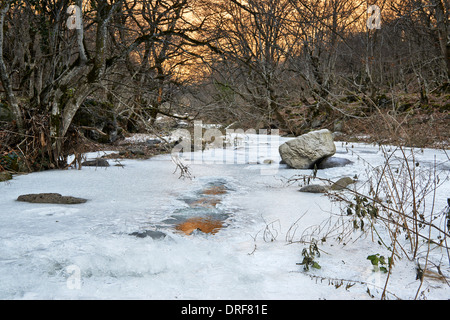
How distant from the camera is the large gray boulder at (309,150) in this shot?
26.5 feet

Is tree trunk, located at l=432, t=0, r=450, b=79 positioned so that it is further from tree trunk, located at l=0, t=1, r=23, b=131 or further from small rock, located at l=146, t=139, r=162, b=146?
tree trunk, located at l=0, t=1, r=23, b=131

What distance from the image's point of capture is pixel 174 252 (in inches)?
118

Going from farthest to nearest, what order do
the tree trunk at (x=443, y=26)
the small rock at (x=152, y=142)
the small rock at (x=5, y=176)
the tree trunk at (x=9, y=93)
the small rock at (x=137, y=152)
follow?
the small rock at (x=152, y=142) < the tree trunk at (x=443, y=26) < the small rock at (x=137, y=152) < the tree trunk at (x=9, y=93) < the small rock at (x=5, y=176)

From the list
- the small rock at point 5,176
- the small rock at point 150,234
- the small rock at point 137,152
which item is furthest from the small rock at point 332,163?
the small rock at point 5,176

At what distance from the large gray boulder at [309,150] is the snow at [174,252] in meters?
2.70

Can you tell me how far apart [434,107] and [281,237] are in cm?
1319

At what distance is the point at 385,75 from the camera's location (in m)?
21.5

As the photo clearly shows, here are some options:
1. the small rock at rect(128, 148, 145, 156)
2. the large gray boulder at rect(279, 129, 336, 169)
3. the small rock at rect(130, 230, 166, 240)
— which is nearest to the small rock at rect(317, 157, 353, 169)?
the large gray boulder at rect(279, 129, 336, 169)

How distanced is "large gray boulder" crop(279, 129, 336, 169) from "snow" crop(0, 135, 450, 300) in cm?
270

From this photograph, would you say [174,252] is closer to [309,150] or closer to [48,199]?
[48,199]

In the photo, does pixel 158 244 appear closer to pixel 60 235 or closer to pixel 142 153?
pixel 60 235
